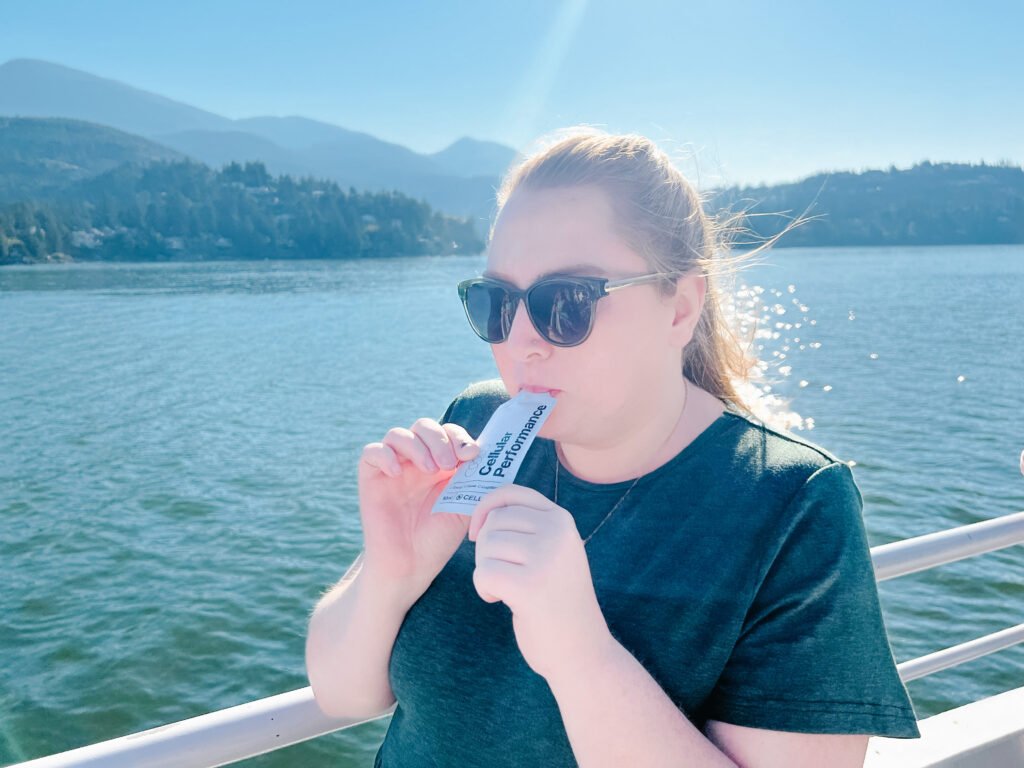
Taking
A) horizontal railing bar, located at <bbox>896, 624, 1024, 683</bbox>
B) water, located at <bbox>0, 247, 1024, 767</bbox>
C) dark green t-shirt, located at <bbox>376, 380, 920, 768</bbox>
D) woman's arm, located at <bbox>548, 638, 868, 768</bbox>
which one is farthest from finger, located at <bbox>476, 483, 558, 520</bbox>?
horizontal railing bar, located at <bbox>896, 624, 1024, 683</bbox>

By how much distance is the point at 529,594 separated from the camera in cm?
106

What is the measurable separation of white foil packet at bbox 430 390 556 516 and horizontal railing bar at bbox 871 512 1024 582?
0.92 m

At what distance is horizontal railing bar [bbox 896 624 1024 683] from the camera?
2.20 meters

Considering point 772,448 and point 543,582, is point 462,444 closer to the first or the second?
point 543,582

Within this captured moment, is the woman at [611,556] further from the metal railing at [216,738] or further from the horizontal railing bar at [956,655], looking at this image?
the horizontal railing bar at [956,655]

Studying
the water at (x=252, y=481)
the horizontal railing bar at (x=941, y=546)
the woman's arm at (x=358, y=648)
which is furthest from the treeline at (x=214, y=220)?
the woman's arm at (x=358, y=648)

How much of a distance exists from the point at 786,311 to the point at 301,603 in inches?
1393

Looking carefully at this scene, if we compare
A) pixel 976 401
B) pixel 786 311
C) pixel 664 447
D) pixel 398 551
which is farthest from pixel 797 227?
pixel 786 311

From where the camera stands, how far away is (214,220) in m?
98.6

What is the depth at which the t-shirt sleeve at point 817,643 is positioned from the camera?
116 cm

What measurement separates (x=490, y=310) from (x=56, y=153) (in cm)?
13641

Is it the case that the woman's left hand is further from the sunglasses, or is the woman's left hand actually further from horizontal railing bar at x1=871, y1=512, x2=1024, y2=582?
horizontal railing bar at x1=871, y1=512, x2=1024, y2=582

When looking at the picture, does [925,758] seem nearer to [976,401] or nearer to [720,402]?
[720,402]

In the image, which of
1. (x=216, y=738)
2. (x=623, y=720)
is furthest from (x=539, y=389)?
(x=216, y=738)
